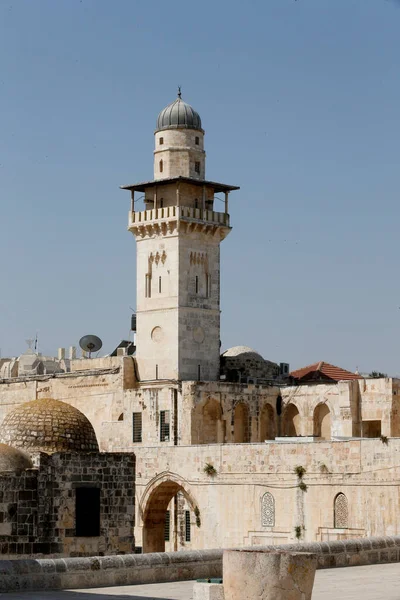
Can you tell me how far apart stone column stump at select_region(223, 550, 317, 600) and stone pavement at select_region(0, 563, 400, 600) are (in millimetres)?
1764

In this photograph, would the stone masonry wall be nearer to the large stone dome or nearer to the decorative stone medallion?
the decorative stone medallion

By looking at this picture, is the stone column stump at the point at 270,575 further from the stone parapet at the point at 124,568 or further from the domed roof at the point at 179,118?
the domed roof at the point at 179,118

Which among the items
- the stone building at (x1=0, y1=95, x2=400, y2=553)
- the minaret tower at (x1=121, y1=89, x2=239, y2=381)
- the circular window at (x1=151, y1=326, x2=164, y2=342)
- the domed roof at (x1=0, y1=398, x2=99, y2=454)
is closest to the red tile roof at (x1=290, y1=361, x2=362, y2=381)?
the stone building at (x1=0, y1=95, x2=400, y2=553)

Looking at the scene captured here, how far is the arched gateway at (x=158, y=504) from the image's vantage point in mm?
40250

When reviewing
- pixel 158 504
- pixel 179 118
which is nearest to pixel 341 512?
pixel 158 504

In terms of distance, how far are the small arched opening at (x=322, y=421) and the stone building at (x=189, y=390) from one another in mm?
52

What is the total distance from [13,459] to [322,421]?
1058 inches

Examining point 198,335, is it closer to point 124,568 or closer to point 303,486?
point 303,486

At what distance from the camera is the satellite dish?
186 feet

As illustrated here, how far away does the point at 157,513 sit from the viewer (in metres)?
42.3

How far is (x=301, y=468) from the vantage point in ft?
117

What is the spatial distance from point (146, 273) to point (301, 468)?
51.7 feet

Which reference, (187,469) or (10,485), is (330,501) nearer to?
(187,469)

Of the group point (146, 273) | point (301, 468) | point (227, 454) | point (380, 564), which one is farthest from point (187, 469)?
point (380, 564)
